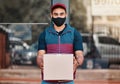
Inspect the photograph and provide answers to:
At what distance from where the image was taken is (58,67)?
3.97m

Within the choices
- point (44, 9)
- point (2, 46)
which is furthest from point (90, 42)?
point (2, 46)

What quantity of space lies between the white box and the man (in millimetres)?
70

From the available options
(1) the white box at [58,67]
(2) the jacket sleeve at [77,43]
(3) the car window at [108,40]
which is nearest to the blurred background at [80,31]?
(3) the car window at [108,40]

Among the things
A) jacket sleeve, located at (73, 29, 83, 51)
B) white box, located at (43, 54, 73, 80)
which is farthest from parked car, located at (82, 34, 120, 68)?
white box, located at (43, 54, 73, 80)

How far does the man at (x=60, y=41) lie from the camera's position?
402cm

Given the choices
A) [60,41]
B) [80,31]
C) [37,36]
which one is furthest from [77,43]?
[80,31]

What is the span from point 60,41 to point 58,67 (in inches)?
10.8

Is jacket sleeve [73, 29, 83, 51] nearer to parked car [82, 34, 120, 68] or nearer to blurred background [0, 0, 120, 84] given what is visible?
blurred background [0, 0, 120, 84]

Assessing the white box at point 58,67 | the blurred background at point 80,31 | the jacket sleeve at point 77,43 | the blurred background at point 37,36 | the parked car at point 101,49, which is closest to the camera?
the white box at point 58,67

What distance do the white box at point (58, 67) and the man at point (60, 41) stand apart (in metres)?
0.07

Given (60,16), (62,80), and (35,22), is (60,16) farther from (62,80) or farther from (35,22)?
(35,22)

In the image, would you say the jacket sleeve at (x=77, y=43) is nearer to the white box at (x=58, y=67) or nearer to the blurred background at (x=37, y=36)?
the white box at (x=58, y=67)

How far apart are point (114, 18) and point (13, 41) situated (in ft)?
9.18

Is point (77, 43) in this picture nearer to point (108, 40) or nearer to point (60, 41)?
point (60, 41)
